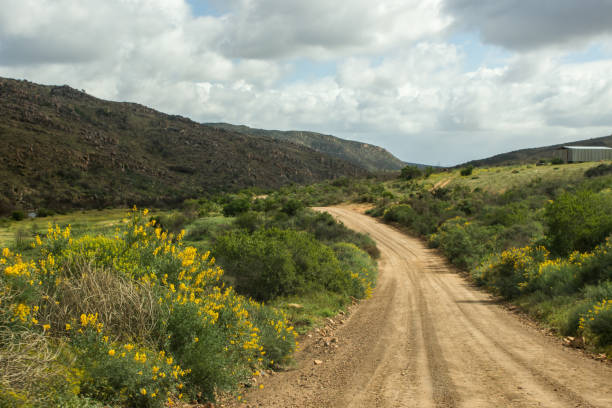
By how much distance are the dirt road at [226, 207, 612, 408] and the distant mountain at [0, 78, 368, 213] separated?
146ft

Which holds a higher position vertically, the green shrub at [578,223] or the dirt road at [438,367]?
the green shrub at [578,223]

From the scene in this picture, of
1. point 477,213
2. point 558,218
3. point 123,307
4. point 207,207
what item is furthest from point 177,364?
point 207,207

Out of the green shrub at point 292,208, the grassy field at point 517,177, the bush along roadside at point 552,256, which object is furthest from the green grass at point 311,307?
the grassy field at point 517,177

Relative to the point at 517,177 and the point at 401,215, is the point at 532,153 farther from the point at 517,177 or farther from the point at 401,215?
the point at 401,215

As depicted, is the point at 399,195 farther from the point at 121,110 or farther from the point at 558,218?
the point at 121,110

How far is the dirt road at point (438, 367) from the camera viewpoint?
5.97 m

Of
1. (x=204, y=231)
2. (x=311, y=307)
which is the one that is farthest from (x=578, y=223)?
(x=204, y=231)

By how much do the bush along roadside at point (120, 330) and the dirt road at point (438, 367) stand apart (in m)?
0.89

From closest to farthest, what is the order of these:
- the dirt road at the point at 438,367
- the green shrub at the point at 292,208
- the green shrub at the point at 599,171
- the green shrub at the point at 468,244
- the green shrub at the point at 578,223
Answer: the dirt road at the point at 438,367
the green shrub at the point at 578,223
the green shrub at the point at 468,244
the green shrub at the point at 292,208
the green shrub at the point at 599,171

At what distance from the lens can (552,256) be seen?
16.0m

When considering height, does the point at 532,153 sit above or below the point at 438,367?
above

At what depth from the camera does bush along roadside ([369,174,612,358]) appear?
32.0 ft

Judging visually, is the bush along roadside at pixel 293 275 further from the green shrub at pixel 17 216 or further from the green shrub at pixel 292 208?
the green shrub at pixel 17 216

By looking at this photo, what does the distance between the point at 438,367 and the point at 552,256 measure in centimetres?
1110
